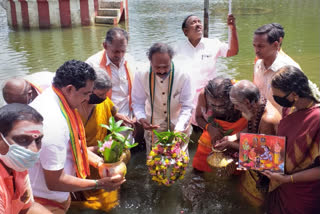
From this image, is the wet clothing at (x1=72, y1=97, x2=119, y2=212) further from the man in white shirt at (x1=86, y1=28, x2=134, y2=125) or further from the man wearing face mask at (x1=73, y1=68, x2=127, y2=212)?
the man in white shirt at (x1=86, y1=28, x2=134, y2=125)

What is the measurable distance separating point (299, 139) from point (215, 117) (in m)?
1.43

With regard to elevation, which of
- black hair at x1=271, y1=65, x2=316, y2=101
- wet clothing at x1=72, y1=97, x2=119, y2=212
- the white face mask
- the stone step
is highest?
the stone step

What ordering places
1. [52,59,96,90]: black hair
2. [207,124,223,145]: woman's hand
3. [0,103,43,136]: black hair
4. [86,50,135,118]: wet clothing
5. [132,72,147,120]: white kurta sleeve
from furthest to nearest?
1. [86,50,135,118]: wet clothing
2. [132,72,147,120]: white kurta sleeve
3. [207,124,223,145]: woman's hand
4. [52,59,96,90]: black hair
5. [0,103,43,136]: black hair

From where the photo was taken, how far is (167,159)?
373cm

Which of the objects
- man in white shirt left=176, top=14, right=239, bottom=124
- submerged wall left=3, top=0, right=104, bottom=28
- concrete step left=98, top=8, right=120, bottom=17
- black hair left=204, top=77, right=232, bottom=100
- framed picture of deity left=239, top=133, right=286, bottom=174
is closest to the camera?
framed picture of deity left=239, top=133, right=286, bottom=174

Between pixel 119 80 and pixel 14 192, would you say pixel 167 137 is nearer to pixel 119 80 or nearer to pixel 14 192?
pixel 119 80

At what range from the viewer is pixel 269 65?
14.9 ft

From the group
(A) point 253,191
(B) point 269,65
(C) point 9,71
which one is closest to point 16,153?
(A) point 253,191

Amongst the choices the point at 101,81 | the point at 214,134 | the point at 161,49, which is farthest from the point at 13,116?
the point at 214,134

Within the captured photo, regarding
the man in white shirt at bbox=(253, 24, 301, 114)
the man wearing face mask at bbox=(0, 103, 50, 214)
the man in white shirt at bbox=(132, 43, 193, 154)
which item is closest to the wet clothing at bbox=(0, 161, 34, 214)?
the man wearing face mask at bbox=(0, 103, 50, 214)

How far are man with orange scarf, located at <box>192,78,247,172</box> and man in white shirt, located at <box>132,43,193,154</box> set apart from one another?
0.72 ft

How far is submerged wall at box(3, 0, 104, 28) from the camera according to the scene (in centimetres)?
1591

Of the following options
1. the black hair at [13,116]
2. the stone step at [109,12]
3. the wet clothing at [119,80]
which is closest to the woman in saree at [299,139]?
the black hair at [13,116]

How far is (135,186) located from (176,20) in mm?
14634
